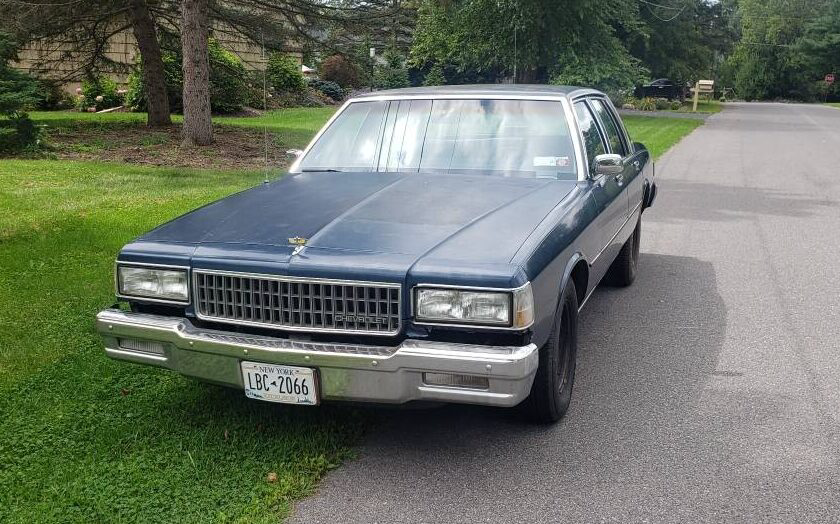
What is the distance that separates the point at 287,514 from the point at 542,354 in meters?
1.32

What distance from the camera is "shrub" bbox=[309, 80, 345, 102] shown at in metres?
33.5

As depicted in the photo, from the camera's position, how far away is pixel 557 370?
3.91 m

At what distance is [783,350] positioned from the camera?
5.23m

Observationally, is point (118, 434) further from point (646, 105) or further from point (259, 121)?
point (646, 105)

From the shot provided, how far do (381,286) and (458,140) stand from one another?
1.93 m

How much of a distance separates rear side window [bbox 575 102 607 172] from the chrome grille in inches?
81.8

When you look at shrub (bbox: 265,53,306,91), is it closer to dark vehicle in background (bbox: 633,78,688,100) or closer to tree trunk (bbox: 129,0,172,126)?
tree trunk (bbox: 129,0,172,126)

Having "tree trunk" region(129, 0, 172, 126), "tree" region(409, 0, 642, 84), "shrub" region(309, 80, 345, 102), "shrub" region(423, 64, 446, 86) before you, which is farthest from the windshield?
"shrub" region(423, 64, 446, 86)

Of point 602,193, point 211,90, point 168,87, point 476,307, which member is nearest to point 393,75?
point 211,90

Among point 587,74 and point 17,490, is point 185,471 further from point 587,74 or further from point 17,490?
point 587,74

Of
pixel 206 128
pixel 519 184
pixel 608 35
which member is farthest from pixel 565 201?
pixel 608 35

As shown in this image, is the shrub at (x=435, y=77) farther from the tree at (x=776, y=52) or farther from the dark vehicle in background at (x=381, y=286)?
the tree at (x=776, y=52)

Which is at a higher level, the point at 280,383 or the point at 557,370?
the point at 280,383

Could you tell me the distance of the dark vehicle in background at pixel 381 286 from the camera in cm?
333
